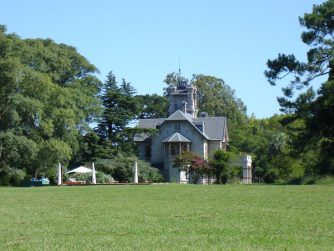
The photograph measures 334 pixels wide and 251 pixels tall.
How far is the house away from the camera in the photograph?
221 ft

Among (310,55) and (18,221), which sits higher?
(310,55)

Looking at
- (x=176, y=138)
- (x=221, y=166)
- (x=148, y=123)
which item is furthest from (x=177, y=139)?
(x=221, y=166)

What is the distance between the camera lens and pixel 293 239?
9305mm

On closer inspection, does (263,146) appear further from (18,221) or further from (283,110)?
(18,221)

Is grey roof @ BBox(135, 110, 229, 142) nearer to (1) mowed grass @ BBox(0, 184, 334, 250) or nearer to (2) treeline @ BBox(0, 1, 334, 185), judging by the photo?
(2) treeline @ BBox(0, 1, 334, 185)

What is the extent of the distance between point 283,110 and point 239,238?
1008 inches

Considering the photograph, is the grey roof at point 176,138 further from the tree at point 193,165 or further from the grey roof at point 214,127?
the tree at point 193,165

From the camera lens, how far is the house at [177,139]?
67.2 metres

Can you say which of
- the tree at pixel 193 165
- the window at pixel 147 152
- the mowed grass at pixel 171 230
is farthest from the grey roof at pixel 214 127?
the mowed grass at pixel 171 230

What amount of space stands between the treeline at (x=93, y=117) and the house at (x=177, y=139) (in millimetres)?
3558

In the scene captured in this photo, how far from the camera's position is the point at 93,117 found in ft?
194

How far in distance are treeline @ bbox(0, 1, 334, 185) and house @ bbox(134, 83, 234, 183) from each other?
11.7 feet

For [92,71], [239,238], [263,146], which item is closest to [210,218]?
[239,238]

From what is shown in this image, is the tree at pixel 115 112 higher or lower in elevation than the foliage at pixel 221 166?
higher
